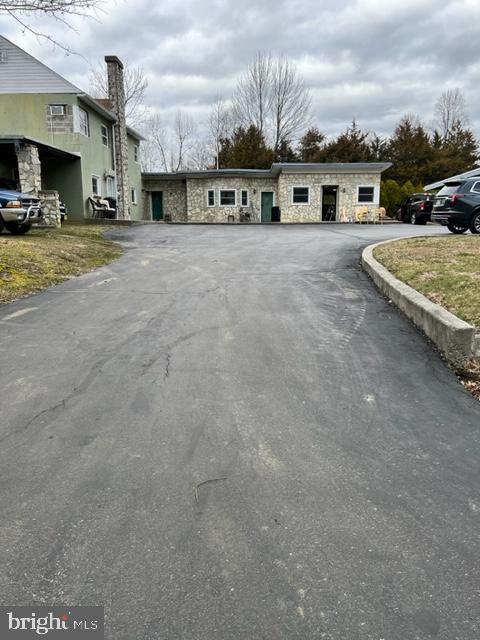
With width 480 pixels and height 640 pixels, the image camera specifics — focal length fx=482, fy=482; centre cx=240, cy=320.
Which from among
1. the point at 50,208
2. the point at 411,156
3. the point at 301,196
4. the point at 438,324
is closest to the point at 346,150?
the point at 411,156

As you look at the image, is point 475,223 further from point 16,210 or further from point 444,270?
point 16,210

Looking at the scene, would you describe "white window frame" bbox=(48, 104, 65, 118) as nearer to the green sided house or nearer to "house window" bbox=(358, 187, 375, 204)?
the green sided house

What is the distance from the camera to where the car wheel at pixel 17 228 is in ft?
43.3

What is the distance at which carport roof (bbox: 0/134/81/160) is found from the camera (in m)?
16.4

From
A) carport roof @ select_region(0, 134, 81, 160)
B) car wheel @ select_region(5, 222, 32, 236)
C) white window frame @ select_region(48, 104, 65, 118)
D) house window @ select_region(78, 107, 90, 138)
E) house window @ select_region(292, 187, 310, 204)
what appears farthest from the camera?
house window @ select_region(292, 187, 310, 204)

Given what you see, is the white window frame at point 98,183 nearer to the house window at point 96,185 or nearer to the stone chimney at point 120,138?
the house window at point 96,185

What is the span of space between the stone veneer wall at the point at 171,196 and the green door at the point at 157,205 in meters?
0.28

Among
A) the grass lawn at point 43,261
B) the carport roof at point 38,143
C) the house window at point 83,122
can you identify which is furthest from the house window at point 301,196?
the grass lawn at point 43,261

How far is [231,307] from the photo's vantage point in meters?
6.52

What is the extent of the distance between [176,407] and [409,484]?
1.70 m

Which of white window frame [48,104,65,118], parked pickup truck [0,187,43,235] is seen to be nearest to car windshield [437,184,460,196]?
parked pickup truck [0,187,43,235]

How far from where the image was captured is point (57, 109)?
73.3 ft

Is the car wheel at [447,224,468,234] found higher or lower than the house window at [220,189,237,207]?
lower

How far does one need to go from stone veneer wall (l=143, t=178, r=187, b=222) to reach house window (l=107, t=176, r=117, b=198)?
574 cm
